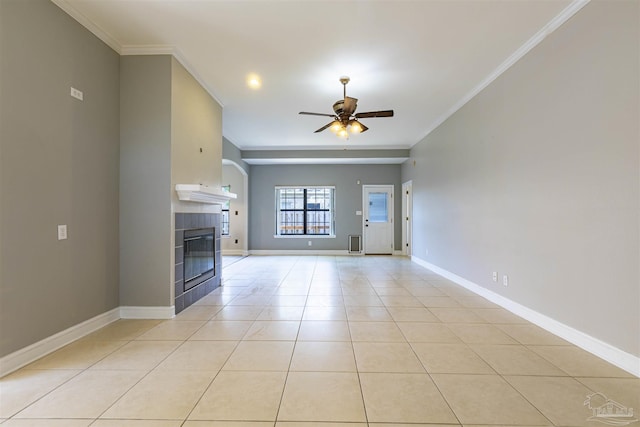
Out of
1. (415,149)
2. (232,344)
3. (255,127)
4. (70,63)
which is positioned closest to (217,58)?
(70,63)

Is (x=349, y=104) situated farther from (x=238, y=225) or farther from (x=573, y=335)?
(x=238, y=225)

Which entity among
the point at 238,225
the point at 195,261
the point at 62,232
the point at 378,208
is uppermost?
the point at 378,208

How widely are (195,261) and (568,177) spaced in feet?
13.1

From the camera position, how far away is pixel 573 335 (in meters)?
2.46

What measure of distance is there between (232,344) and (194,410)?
83 centimetres

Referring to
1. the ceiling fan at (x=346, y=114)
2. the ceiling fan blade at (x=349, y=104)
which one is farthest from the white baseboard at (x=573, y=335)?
the ceiling fan blade at (x=349, y=104)

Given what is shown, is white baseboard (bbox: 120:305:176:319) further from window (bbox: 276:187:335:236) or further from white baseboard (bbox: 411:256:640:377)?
window (bbox: 276:187:335:236)

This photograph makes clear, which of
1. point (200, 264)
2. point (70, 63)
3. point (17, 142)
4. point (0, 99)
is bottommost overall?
point (200, 264)

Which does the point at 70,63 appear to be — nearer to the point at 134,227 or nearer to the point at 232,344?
the point at 134,227

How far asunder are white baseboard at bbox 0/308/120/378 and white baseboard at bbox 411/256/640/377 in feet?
13.9

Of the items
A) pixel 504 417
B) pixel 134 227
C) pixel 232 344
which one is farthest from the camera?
pixel 134 227

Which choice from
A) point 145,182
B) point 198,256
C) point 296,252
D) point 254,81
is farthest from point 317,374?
point 296,252

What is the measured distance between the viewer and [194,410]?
1.63m

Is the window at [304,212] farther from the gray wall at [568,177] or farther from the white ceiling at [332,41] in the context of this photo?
the gray wall at [568,177]
